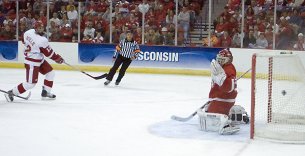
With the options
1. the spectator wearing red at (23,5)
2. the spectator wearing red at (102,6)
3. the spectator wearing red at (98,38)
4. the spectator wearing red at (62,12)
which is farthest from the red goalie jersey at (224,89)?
the spectator wearing red at (23,5)

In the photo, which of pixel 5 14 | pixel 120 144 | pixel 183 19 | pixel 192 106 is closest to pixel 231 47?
pixel 183 19

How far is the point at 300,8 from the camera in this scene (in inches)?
475

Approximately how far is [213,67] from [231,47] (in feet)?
21.4

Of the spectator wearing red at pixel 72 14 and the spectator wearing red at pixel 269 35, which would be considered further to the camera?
the spectator wearing red at pixel 72 14

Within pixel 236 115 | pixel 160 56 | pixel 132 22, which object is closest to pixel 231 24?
pixel 160 56

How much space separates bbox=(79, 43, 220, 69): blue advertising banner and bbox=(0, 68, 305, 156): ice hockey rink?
2329mm

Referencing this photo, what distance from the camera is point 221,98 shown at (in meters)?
6.27

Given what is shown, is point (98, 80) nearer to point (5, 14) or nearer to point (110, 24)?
point (110, 24)

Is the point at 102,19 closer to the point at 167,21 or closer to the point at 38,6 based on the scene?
the point at 167,21

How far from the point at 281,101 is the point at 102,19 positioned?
7915 millimetres

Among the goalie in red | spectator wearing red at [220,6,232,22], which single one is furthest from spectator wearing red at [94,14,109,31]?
the goalie in red

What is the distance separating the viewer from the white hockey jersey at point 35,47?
8.17m

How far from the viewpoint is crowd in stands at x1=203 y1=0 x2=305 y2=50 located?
12.0 metres

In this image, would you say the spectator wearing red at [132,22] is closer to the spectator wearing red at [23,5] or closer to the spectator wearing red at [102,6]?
the spectator wearing red at [102,6]
